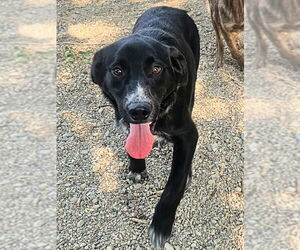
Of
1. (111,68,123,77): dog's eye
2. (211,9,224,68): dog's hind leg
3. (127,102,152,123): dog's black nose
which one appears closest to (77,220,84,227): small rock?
(127,102,152,123): dog's black nose

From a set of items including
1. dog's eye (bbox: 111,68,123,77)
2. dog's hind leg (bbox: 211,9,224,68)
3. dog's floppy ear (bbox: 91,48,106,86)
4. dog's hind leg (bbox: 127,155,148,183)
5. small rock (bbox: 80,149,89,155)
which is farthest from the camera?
dog's hind leg (bbox: 211,9,224,68)

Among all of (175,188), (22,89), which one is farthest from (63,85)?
(175,188)

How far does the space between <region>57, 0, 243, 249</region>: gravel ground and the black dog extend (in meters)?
0.22

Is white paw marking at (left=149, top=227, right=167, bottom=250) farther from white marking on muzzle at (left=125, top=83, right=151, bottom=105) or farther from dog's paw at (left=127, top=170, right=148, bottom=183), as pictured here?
white marking on muzzle at (left=125, top=83, right=151, bottom=105)

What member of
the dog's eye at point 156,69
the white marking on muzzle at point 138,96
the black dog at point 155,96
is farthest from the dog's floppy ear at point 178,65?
the white marking on muzzle at point 138,96

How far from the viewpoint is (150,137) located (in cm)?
268

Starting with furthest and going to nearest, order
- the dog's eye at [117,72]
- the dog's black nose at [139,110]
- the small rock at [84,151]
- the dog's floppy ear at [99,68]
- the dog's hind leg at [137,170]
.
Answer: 1. the small rock at [84,151]
2. the dog's hind leg at [137,170]
3. the dog's floppy ear at [99,68]
4. the dog's eye at [117,72]
5. the dog's black nose at [139,110]

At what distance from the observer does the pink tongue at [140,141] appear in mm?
2658

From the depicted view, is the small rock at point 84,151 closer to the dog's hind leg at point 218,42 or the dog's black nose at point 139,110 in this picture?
the dog's black nose at point 139,110

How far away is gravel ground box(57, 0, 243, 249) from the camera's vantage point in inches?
109

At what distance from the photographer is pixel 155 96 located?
8.36 ft

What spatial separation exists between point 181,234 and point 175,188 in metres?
0.24

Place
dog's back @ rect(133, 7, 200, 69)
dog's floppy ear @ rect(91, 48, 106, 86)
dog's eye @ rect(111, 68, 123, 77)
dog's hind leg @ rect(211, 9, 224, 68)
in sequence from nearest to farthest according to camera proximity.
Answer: dog's eye @ rect(111, 68, 123, 77) < dog's floppy ear @ rect(91, 48, 106, 86) < dog's back @ rect(133, 7, 200, 69) < dog's hind leg @ rect(211, 9, 224, 68)

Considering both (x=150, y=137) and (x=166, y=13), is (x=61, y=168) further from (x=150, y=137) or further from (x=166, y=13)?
(x=166, y=13)
